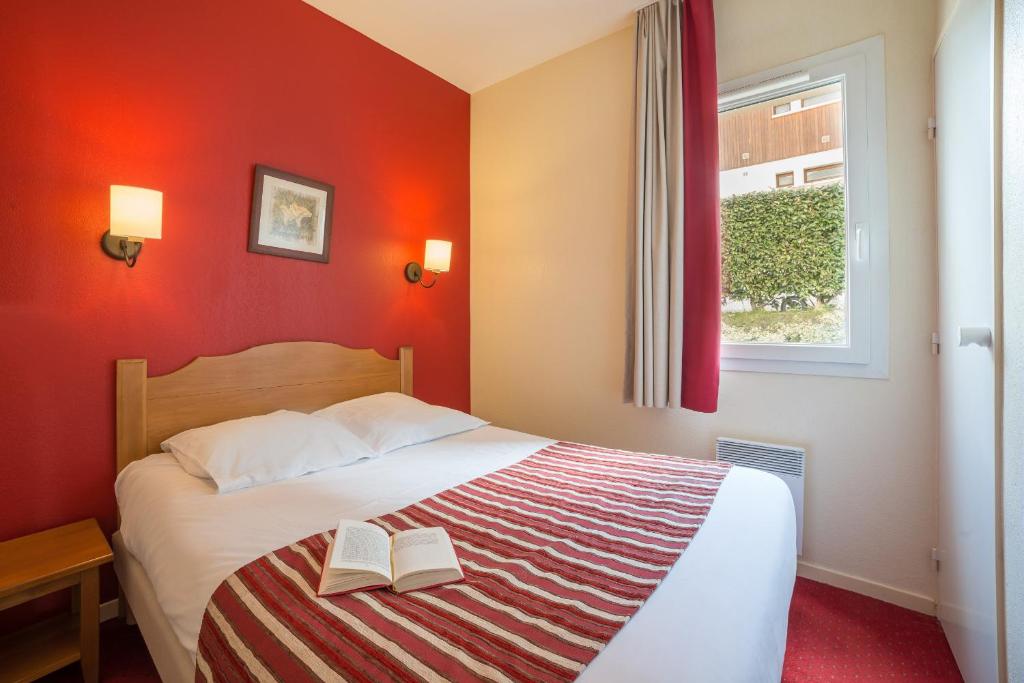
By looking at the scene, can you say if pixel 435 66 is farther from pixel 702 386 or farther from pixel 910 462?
pixel 910 462

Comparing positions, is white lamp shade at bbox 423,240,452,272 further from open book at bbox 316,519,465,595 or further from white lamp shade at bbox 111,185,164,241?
open book at bbox 316,519,465,595

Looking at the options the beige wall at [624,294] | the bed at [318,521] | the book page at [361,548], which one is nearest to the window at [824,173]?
the beige wall at [624,294]

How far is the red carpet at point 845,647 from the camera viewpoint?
159 cm

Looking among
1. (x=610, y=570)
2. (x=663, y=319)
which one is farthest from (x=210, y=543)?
(x=663, y=319)

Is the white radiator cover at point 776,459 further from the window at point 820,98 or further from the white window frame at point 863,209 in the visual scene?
the window at point 820,98

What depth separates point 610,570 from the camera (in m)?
1.10

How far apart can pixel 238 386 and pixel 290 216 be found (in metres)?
0.91

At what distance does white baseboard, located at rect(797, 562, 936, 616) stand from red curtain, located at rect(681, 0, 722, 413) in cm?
88

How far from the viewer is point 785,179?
2281 millimetres

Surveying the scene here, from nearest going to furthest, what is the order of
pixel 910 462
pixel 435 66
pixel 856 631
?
1. pixel 856 631
2. pixel 910 462
3. pixel 435 66

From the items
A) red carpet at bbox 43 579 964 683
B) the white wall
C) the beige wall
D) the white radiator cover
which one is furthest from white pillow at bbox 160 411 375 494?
the white wall

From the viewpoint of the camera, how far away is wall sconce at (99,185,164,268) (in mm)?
1700

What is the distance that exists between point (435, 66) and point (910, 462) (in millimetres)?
3444

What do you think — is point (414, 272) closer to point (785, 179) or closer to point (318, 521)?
point (318, 521)
